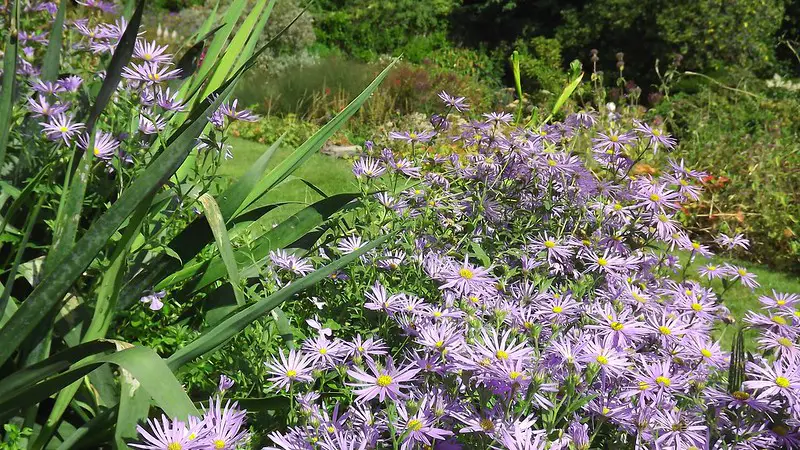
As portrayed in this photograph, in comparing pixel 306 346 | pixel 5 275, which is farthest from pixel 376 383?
pixel 5 275

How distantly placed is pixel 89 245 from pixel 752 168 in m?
4.81

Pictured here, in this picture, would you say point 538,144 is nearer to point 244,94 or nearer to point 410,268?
point 410,268

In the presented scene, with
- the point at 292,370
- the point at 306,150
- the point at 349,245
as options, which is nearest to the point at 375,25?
the point at 306,150

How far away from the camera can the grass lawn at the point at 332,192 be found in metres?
3.79

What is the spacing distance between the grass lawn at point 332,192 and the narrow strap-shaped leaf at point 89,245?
165 cm

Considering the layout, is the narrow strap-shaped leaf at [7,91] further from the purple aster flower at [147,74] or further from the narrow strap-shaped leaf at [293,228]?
the narrow strap-shaped leaf at [293,228]

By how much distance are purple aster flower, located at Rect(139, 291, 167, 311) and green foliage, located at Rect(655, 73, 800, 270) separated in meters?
2.85

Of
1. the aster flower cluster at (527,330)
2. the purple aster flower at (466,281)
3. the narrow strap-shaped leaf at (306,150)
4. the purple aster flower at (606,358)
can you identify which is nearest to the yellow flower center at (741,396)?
the aster flower cluster at (527,330)

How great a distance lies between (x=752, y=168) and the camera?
496 centimetres

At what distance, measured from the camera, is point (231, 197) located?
1.81 m

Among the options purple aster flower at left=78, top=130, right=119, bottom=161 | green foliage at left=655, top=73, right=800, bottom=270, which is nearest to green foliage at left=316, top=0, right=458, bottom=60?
green foliage at left=655, top=73, right=800, bottom=270

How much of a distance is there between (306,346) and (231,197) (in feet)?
2.20

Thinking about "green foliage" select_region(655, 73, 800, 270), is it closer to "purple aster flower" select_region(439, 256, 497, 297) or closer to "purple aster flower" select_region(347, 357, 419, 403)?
"purple aster flower" select_region(439, 256, 497, 297)

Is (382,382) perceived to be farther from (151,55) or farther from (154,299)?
(151,55)
